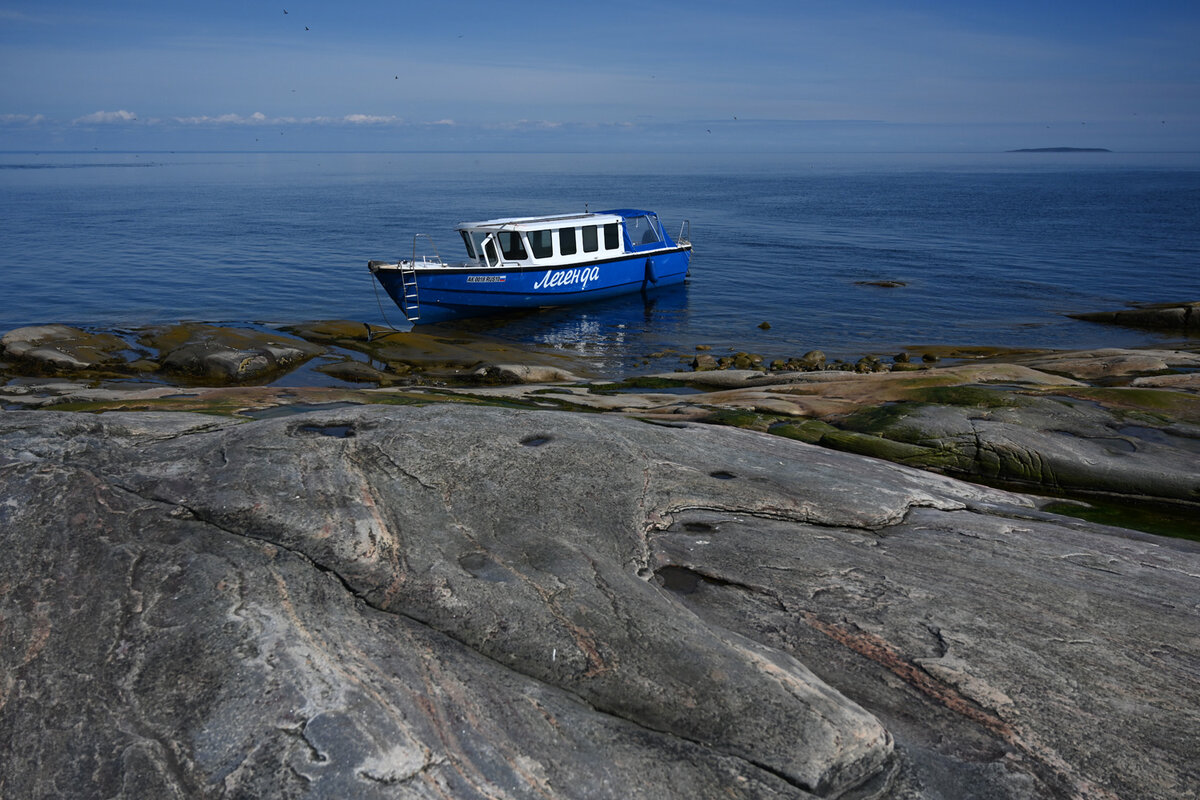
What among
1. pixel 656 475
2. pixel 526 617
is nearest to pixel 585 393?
pixel 656 475

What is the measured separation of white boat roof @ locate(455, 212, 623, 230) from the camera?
29672mm

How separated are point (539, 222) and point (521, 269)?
2.13 m

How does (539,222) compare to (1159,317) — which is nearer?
(1159,317)

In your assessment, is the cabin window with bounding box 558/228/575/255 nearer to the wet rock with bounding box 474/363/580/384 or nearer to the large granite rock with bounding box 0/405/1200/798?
the wet rock with bounding box 474/363/580/384

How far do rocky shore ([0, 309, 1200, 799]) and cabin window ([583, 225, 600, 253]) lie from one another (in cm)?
2213

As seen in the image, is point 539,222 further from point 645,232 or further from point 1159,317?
point 1159,317

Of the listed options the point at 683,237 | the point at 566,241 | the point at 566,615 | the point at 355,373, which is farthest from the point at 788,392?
the point at 683,237

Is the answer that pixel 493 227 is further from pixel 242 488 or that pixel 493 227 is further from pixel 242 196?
pixel 242 196

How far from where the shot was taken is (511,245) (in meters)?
30.3

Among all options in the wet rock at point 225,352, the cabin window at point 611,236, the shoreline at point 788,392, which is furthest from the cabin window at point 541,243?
the wet rock at point 225,352

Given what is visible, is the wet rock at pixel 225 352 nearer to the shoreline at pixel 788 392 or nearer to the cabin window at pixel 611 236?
the shoreline at pixel 788 392

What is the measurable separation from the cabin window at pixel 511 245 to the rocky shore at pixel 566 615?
20.4 m

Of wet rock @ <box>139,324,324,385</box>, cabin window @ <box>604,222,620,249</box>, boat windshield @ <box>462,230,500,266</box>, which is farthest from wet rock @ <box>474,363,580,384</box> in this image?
cabin window @ <box>604,222,620,249</box>

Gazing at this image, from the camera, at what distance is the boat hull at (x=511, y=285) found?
29.2 m
